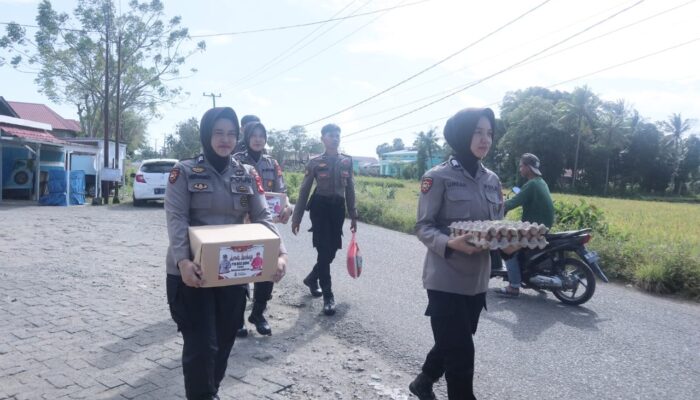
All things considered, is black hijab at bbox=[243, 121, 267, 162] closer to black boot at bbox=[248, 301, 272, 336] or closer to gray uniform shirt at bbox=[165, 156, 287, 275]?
black boot at bbox=[248, 301, 272, 336]

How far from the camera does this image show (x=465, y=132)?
289 centimetres

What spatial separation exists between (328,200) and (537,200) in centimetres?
259

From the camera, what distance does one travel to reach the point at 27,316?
4.83 metres

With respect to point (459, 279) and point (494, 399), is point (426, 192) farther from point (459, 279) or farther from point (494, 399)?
point (494, 399)

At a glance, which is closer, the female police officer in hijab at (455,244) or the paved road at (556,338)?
the female police officer in hijab at (455,244)

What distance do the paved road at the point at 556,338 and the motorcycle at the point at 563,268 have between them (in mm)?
187

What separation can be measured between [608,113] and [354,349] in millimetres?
59388

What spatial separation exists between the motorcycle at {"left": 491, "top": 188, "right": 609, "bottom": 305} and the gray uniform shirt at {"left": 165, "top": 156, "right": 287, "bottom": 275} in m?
4.13

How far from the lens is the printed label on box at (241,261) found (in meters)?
2.56

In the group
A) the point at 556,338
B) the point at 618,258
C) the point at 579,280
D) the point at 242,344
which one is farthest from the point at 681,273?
the point at 242,344

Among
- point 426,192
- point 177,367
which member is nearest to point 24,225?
point 177,367

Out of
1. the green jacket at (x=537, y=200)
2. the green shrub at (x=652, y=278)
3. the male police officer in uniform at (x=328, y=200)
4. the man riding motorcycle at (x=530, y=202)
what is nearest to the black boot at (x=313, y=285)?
the male police officer in uniform at (x=328, y=200)

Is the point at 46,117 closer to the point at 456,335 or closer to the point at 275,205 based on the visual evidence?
the point at 275,205

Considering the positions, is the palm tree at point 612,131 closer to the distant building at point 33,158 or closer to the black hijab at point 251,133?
the distant building at point 33,158
